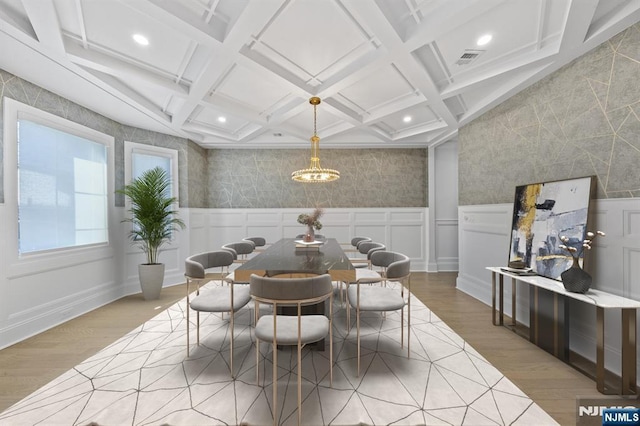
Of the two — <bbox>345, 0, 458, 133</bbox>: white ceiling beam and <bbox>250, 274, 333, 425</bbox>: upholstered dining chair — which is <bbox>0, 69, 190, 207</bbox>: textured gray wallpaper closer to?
<bbox>250, 274, 333, 425</bbox>: upholstered dining chair

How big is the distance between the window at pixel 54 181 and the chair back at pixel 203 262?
1851 mm

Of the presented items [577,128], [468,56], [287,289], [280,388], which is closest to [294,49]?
[468,56]

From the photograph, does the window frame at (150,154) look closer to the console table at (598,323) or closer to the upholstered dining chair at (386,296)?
the upholstered dining chair at (386,296)

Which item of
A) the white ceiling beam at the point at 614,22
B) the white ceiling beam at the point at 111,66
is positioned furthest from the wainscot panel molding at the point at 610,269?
the white ceiling beam at the point at 111,66

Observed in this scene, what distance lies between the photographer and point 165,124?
163 inches

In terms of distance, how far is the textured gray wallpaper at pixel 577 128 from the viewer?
6.63 feet

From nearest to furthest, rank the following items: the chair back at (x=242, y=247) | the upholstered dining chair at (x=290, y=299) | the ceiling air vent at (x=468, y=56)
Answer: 1. the upholstered dining chair at (x=290, y=299)
2. the ceiling air vent at (x=468, y=56)
3. the chair back at (x=242, y=247)

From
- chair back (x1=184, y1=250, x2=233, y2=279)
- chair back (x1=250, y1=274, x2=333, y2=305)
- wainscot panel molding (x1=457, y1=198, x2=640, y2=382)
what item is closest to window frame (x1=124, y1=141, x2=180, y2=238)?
chair back (x1=184, y1=250, x2=233, y2=279)

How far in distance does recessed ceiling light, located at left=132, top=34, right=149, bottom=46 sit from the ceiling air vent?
2.95 m

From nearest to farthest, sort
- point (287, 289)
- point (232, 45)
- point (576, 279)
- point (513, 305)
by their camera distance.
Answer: point (287, 289) < point (576, 279) < point (232, 45) < point (513, 305)

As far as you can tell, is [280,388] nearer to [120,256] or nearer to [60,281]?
[60,281]

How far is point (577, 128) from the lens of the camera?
241cm

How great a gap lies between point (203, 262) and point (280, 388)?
1393mm

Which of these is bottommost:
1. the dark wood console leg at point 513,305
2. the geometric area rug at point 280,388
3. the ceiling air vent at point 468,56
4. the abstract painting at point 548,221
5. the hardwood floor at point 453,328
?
the hardwood floor at point 453,328
